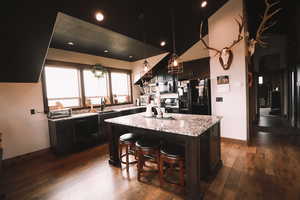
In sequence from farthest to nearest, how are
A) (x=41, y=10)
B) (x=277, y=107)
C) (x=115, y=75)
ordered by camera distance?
(x=277, y=107) → (x=115, y=75) → (x=41, y=10)

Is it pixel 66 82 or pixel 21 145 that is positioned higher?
pixel 66 82

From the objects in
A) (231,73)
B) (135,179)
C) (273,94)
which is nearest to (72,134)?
(135,179)

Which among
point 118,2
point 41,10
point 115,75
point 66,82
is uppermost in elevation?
point 118,2

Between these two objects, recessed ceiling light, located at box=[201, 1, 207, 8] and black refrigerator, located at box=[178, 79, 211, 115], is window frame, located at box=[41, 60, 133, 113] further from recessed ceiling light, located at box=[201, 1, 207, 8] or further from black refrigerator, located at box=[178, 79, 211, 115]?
recessed ceiling light, located at box=[201, 1, 207, 8]

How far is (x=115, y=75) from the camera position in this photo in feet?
17.5

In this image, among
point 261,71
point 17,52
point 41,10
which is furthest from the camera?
point 261,71

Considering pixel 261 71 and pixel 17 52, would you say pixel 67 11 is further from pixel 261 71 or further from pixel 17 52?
pixel 261 71

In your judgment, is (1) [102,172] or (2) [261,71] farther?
(2) [261,71]

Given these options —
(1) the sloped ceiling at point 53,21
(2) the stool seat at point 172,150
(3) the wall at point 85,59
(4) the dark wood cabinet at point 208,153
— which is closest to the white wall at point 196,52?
(1) the sloped ceiling at point 53,21

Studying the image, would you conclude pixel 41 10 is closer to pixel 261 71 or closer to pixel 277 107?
pixel 261 71

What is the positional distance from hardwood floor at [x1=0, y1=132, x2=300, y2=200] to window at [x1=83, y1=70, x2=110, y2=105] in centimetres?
200

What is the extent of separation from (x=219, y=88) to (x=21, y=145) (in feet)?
15.6

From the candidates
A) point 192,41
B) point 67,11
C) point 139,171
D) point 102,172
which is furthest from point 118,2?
point 192,41

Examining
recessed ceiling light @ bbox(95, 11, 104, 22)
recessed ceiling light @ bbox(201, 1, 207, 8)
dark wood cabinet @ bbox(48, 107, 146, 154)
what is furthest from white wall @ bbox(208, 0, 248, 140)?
dark wood cabinet @ bbox(48, 107, 146, 154)
